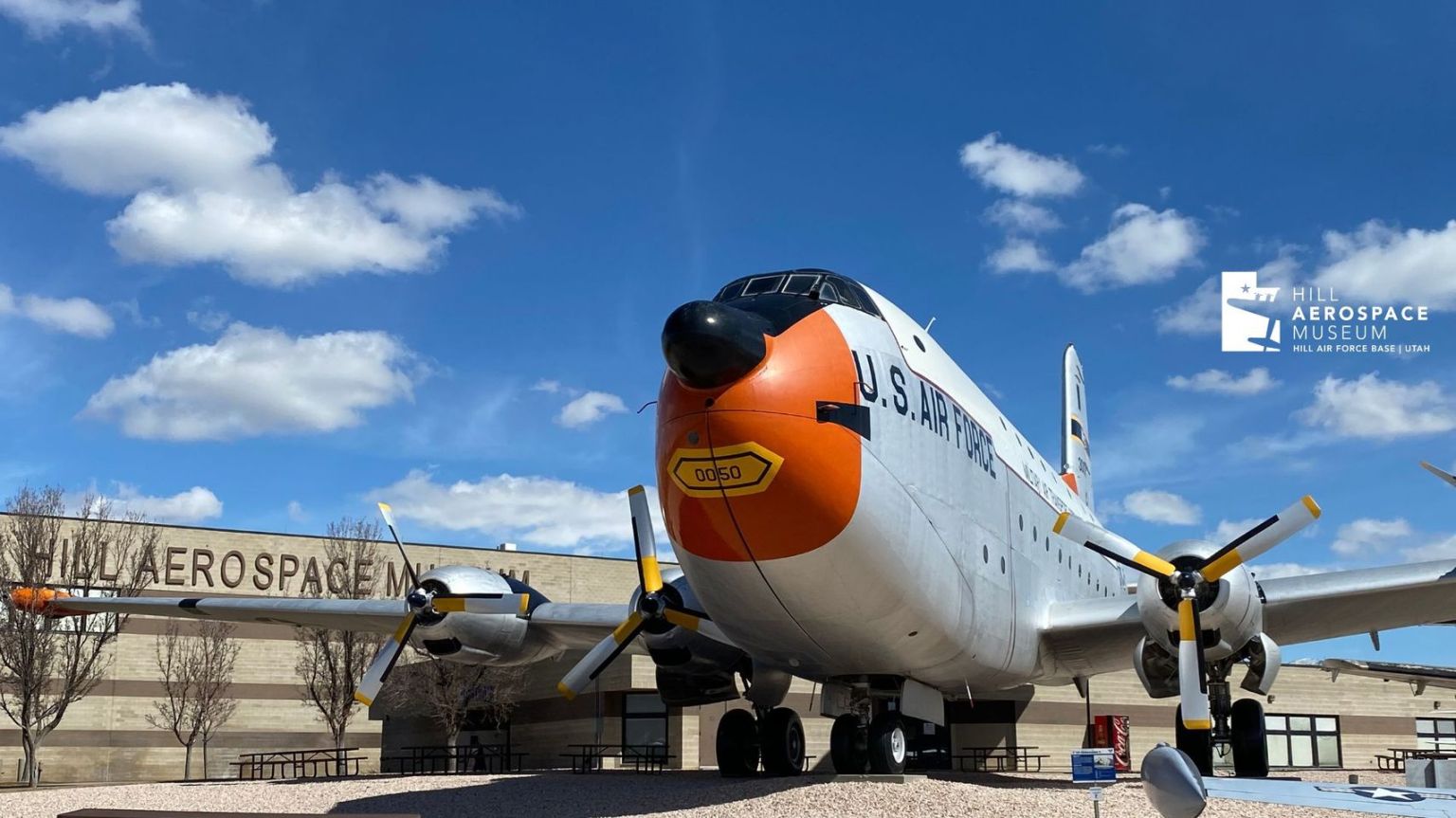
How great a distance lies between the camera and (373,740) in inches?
1895

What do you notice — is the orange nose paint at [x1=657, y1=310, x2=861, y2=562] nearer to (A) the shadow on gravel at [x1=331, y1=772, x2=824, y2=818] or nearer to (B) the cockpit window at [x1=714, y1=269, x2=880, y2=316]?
(B) the cockpit window at [x1=714, y1=269, x2=880, y2=316]

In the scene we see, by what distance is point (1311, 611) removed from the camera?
1889 centimetres

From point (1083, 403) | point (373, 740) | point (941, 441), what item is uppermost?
point (1083, 403)

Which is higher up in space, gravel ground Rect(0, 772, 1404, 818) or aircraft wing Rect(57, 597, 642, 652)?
aircraft wing Rect(57, 597, 642, 652)

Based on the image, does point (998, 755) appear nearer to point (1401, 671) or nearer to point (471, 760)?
point (1401, 671)

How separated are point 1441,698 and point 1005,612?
40316 millimetres

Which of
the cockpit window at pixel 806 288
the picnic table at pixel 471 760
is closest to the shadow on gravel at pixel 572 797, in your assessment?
the cockpit window at pixel 806 288

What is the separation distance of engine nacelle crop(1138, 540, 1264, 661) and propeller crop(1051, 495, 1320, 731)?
→ 0.52 ft

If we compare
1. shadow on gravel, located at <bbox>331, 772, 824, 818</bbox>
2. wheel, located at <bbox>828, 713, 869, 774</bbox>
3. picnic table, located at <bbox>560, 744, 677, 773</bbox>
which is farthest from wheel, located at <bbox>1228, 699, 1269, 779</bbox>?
picnic table, located at <bbox>560, 744, 677, 773</bbox>

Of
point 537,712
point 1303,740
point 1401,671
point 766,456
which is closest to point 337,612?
point 766,456

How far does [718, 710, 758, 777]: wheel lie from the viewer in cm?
1902

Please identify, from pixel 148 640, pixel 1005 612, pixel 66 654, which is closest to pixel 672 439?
pixel 1005 612

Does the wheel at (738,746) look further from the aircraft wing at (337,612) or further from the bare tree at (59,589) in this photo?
the bare tree at (59,589)

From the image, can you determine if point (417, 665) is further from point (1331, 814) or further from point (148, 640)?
point (1331, 814)
